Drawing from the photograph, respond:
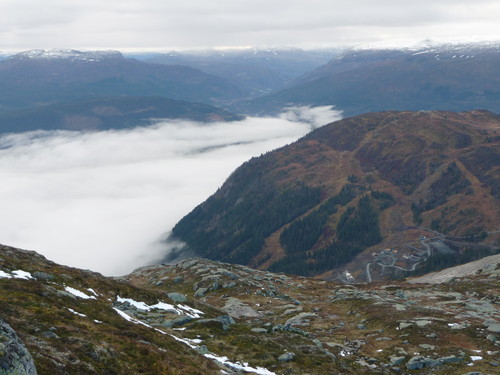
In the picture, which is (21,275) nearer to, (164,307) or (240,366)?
(164,307)

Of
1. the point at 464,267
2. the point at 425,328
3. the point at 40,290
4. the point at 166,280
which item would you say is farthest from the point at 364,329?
the point at 464,267

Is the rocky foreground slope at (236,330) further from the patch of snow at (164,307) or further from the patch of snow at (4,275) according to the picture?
the patch of snow at (164,307)

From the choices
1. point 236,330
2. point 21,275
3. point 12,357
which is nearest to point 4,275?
point 21,275

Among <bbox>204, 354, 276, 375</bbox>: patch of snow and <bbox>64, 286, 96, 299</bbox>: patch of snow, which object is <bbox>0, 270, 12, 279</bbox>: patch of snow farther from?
<bbox>204, 354, 276, 375</bbox>: patch of snow

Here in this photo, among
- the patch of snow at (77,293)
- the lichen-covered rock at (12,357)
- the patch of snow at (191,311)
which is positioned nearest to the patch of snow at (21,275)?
the patch of snow at (77,293)

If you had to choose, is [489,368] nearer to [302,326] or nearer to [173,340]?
[302,326]
